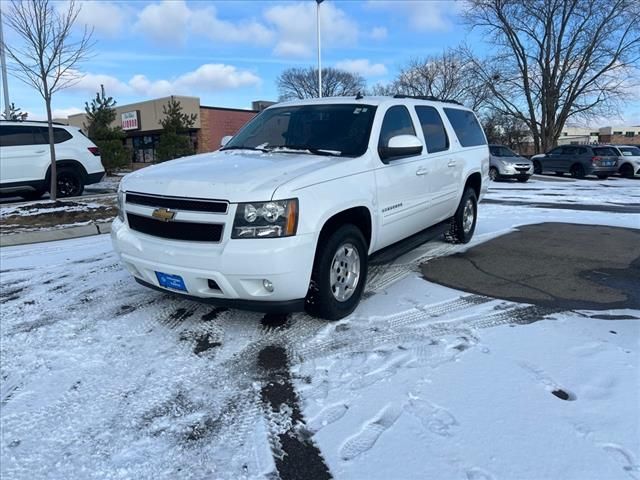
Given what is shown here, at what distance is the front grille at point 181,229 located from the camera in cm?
345

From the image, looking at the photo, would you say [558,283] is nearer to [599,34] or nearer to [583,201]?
[583,201]

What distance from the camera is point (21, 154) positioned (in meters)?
11.4

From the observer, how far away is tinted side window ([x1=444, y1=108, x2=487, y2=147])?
21.3ft

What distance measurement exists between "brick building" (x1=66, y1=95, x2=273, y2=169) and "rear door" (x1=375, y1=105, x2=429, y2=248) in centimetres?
2878

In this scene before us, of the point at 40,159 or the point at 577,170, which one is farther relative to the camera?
the point at 577,170

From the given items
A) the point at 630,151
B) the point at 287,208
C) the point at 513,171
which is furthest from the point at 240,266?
the point at 630,151

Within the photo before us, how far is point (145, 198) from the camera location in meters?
3.83

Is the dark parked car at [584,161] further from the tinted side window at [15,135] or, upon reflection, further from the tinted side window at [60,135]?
the tinted side window at [15,135]

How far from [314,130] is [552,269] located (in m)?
3.22

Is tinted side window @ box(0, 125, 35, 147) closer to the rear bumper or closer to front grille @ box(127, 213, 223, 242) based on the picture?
the rear bumper

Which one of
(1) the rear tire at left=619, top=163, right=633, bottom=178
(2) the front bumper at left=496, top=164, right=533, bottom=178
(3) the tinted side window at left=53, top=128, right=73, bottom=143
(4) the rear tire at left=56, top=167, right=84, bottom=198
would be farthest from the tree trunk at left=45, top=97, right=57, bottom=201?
(1) the rear tire at left=619, top=163, right=633, bottom=178

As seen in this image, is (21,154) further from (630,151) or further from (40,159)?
(630,151)

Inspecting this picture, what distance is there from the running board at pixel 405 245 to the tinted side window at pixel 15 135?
1027 centimetres

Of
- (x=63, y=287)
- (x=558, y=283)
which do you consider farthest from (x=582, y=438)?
(x=63, y=287)
